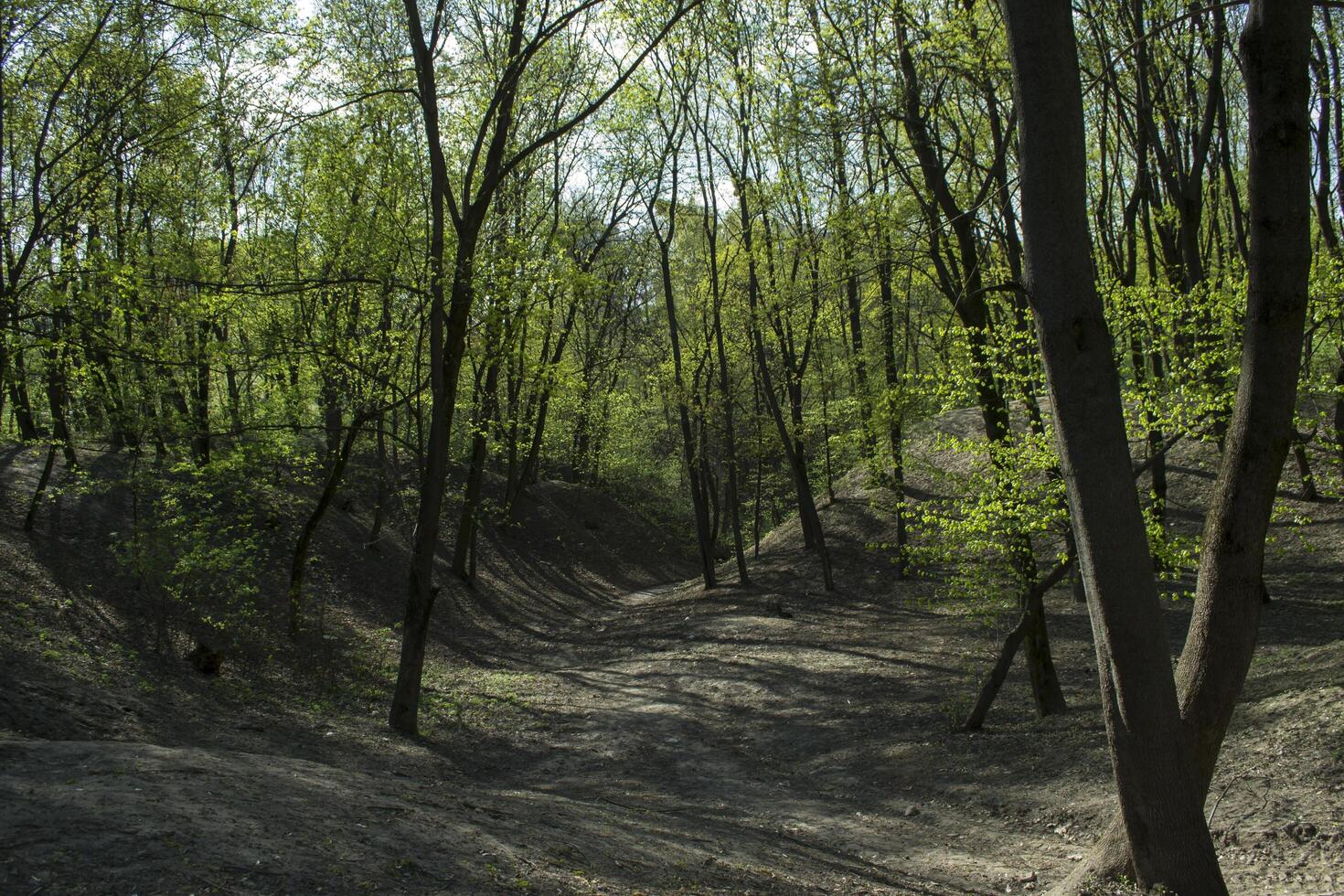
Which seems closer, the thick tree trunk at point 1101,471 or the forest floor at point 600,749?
the thick tree trunk at point 1101,471

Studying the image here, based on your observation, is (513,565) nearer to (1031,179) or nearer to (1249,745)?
(1249,745)

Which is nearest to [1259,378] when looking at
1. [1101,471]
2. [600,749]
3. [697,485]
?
[1101,471]

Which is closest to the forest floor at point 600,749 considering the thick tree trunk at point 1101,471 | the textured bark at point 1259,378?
the thick tree trunk at point 1101,471

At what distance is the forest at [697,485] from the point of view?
4.36 metres

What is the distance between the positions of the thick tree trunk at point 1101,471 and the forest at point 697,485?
0.8 inches

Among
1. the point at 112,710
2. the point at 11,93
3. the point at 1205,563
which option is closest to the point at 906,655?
the point at 1205,563

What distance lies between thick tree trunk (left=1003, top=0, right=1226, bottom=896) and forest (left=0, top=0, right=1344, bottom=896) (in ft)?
0.07

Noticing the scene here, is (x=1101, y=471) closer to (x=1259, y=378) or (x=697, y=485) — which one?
(x=1259, y=378)

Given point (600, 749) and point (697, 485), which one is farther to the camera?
point (697, 485)

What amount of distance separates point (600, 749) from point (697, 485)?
41.2 ft

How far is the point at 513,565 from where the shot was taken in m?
24.5

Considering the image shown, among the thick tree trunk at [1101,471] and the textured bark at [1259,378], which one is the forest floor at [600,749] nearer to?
the thick tree trunk at [1101,471]

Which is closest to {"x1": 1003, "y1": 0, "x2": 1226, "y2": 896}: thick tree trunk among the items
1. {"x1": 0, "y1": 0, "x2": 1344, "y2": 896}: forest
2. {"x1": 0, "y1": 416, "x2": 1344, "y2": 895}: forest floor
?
{"x1": 0, "y1": 0, "x2": 1344, "y2": 896}: forest

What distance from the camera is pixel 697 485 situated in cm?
2275
